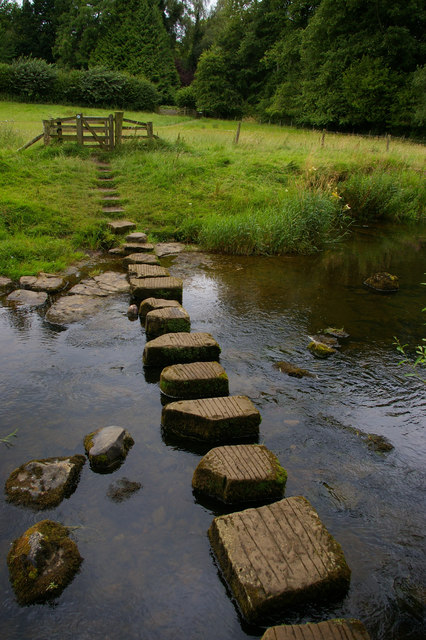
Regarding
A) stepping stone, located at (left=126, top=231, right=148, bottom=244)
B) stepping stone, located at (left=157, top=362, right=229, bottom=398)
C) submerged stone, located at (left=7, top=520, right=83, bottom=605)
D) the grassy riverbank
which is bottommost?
submerged stone, located at (left=7, top=520, right=83, bottom=605)

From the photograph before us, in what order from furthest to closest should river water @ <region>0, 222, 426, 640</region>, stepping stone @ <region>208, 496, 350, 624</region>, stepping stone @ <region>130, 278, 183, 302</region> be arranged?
stepping stone @ <region>130, 278, 183, 302</region> → river water @ <region>0, 222, 426, 640</region> → stepping stone @ <region>208, 496, 350, 624</region>

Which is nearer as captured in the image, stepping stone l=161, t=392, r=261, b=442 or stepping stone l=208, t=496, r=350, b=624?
stepping stone l=208, t=496, r=350, b=624

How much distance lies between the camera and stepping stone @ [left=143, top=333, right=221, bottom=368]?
15.4ft

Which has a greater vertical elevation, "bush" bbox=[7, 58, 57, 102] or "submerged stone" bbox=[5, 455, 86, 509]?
"bush" bbox=[7, 58, 57, 102]

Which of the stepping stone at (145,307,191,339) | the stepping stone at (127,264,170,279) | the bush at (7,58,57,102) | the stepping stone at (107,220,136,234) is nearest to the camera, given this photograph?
the stepping stone at (145,307,191,339)

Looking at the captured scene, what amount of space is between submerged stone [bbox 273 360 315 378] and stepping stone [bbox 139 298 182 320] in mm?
1564

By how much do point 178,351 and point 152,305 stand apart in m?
1.18

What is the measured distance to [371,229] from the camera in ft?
41.3

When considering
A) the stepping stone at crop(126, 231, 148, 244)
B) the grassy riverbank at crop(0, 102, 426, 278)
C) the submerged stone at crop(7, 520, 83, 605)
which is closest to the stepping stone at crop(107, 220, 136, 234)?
the grassy riverbank at crop(0, 102, 426, 278)

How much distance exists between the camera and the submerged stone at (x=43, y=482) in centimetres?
301

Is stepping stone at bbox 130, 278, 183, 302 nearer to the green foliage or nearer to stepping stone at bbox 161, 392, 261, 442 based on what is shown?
stepping stone at bbox 161, 392, 261, 442

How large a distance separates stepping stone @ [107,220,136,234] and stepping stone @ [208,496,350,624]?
23.8 feet

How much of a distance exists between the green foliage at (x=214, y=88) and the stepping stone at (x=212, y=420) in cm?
4307

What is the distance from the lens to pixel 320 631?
2074 millimetres
